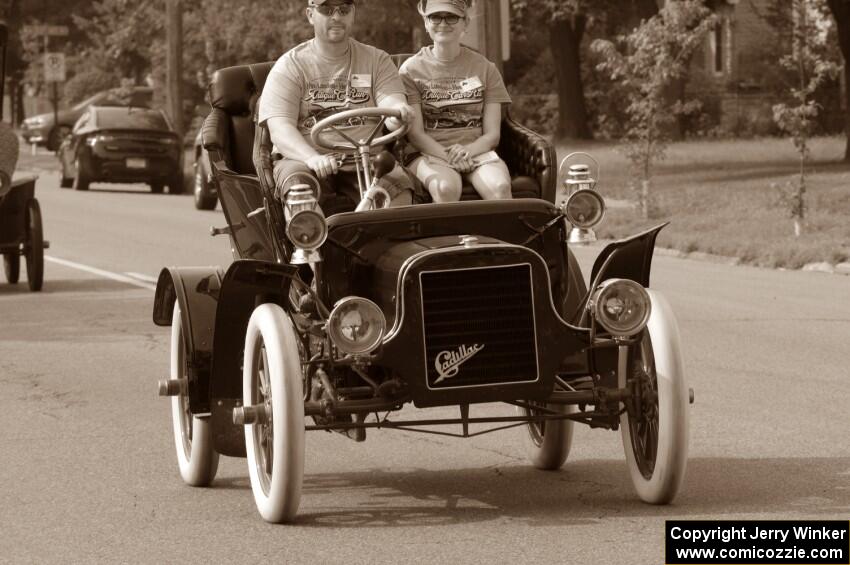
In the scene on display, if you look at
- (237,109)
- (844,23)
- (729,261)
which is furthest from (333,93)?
(844,23)

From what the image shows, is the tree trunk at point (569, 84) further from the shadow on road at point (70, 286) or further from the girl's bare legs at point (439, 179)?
the girl's bare legs at point (439, 179)

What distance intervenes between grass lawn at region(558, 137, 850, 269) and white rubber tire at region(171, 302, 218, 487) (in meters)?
11.0

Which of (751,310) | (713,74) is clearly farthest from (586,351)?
(713,74)

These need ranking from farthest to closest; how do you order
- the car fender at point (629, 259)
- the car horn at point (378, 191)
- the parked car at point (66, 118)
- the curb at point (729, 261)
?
1. the parked car at point (66, 118)
2. the curb at point (729, 261)
3. the car horn at point (378, 191)
4. the car fender at point (629, 259)

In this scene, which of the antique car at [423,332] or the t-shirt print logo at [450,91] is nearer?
the antique car at [423,332]

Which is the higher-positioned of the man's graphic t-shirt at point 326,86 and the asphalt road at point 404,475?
the man's graphic t-shirt at point 326,86

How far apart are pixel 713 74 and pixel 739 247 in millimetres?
39189

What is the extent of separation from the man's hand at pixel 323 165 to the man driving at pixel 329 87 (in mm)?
143

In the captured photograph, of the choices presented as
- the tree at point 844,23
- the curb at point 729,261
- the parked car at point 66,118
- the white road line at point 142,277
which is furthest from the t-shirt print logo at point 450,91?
the parked car at point 66,118

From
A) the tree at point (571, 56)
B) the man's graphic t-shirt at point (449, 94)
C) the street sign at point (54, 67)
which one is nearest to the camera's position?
the man's graphic t-shirt at point (449, 94)

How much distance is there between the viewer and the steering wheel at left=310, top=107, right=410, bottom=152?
7629mm

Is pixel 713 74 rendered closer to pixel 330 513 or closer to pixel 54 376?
pixel 54 376

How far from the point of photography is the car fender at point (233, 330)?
23.1 feet

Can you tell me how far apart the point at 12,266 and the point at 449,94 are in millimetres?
9528
